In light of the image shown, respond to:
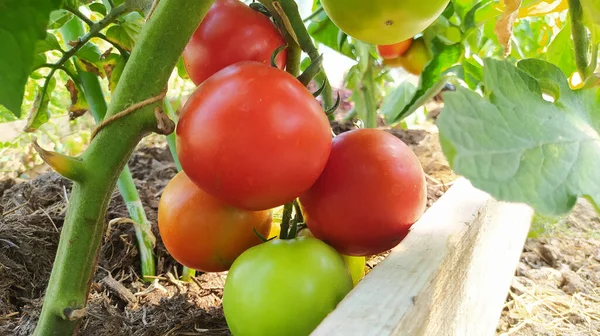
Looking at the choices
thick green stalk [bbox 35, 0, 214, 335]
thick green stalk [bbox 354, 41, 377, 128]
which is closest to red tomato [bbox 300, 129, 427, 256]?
thick green stalk [bbox 35, 0, 214, 335]

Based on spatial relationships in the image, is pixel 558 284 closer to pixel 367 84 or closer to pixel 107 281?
pixel 367 84

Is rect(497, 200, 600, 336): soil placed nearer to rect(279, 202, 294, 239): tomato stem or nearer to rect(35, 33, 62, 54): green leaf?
rect(279, 202, 294, 239): tomato stem

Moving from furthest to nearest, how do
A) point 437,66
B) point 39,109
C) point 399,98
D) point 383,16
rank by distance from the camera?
point 399,98, point 437,66, point 39,109, point 383,16

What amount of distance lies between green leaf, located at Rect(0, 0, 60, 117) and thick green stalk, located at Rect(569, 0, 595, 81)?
1.97ft

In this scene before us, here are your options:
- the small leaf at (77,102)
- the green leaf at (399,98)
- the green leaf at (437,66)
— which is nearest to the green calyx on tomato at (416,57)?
the green leaf at (437,66)

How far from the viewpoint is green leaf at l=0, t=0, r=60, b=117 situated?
44 centimetres

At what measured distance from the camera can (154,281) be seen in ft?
2.99

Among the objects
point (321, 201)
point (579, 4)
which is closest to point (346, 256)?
point (321, 201)

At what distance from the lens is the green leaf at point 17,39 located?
1.45 feet

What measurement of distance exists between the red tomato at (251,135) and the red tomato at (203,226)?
0.12 meters

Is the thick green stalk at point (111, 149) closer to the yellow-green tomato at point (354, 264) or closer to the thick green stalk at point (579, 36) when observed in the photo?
the yellow-green tomato at point (354, 264)

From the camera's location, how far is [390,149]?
646mm

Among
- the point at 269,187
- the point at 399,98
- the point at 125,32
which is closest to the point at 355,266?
the point at 269,187

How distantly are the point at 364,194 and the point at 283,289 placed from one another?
0.48ft
